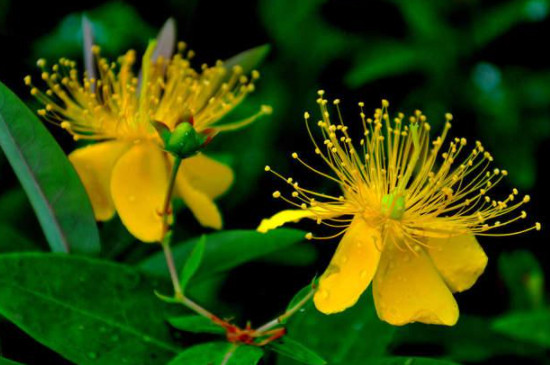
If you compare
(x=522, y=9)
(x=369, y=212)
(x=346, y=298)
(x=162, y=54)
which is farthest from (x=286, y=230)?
(x=522, y=9)

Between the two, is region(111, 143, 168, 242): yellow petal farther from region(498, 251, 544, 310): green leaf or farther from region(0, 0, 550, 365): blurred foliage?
region(498, 251, 544, 310): green leaf

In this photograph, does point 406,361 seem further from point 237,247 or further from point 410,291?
point 237,247

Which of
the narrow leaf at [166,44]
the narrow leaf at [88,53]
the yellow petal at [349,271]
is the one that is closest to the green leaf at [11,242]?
the narrow leaf at [88,53]

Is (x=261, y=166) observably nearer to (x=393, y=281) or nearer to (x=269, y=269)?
(x=269, y=269)

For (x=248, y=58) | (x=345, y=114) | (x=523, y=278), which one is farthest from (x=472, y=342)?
(x=248, y=58)

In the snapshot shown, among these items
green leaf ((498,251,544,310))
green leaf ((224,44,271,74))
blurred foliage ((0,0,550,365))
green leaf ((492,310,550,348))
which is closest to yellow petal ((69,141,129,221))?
blurred foliage ((0,0,550,365))

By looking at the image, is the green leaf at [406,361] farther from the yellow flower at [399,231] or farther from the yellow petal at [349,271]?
the yellow petal at [349,271]
